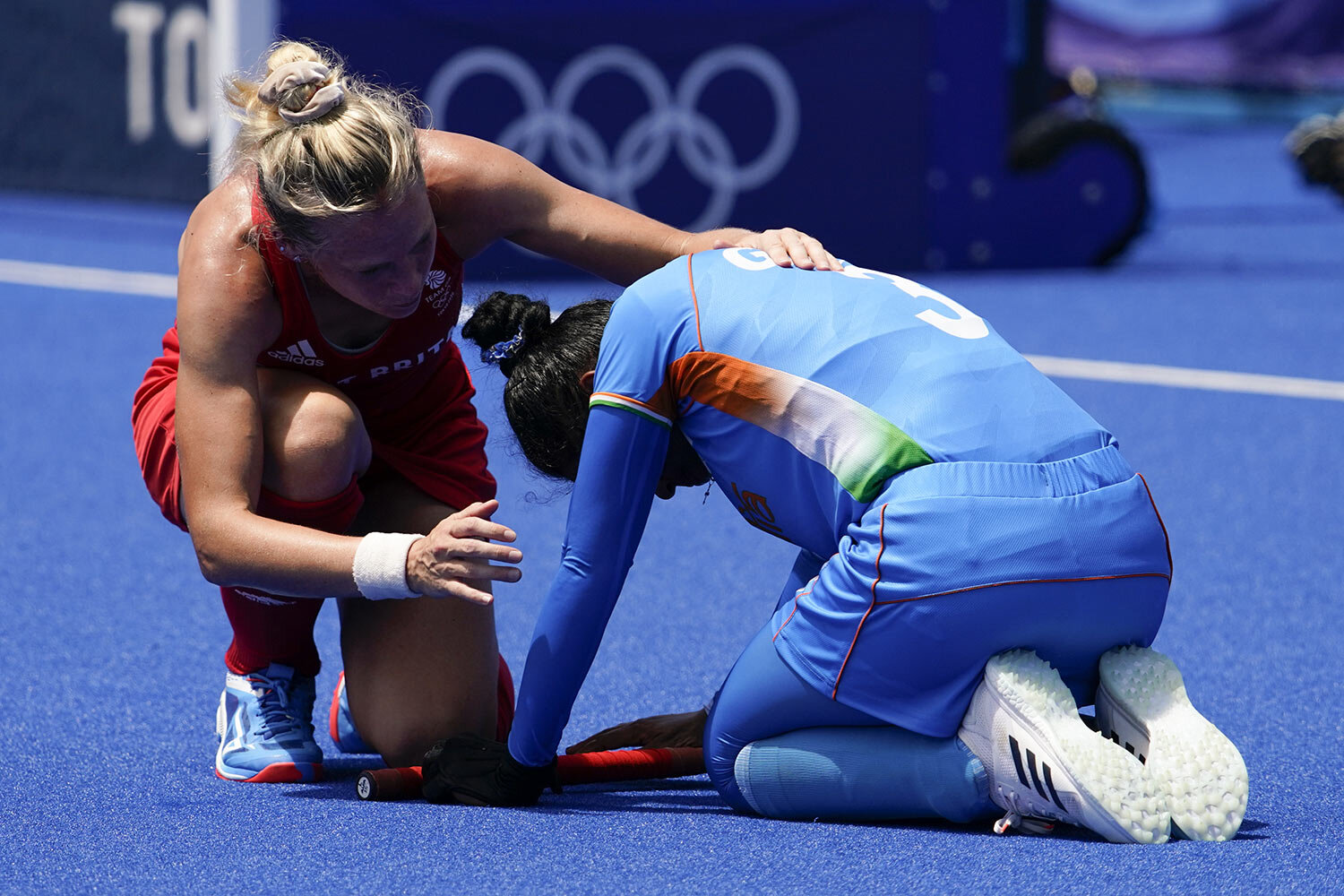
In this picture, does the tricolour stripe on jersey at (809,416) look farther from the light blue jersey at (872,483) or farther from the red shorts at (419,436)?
the red shorts at (419,436)

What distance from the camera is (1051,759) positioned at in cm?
245

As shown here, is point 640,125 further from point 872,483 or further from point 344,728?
point 872,483

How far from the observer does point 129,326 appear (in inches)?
318

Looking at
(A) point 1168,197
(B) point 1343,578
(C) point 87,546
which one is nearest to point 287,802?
(C) point 87,546

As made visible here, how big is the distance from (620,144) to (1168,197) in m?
5.85

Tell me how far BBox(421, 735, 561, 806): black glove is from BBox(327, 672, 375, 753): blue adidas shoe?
39 cm

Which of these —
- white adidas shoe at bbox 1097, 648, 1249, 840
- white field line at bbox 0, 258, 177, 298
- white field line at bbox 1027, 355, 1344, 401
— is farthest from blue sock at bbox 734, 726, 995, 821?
white field line at bbox 0, 258, 177, 298

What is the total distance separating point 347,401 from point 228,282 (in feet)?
1.04

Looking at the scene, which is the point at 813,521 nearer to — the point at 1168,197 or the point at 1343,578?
the point at 1343,578

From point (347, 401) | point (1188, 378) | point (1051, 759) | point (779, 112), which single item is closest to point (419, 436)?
point (347, 401)

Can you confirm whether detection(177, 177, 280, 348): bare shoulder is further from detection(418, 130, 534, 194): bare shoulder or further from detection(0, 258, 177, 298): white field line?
detection(0, 258, 177, 298): white field line

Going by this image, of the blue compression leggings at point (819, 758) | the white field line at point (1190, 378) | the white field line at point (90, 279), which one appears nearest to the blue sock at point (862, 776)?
the blue compression leggings at point (819, 758)

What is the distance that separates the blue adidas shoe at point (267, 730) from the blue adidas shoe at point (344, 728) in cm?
9

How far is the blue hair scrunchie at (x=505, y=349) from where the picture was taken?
9.51 feet
